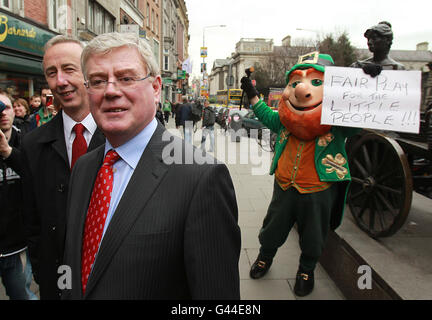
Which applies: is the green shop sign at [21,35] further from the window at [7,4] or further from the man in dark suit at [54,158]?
the man in dark suit at [54,158]

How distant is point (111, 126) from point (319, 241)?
7.34ft

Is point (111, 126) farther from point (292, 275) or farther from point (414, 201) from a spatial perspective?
point (414, 201)

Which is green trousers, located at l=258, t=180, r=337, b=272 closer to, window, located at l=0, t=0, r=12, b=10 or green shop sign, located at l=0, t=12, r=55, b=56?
green shop sign, located at l=0, t=12, r=55, b=56

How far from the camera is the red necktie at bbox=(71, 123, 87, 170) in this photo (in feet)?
6.46

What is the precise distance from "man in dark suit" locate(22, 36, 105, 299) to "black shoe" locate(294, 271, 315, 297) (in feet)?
7.06

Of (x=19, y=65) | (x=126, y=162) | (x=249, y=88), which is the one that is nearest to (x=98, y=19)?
(x=19, y=65)

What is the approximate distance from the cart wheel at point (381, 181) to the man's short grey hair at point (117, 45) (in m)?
2.37

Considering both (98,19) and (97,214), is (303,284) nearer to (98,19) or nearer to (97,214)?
(97,214)

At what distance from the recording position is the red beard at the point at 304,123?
2.61 m

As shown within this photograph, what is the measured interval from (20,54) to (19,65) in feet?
1.61

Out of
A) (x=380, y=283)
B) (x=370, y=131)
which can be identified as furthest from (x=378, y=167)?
(x=380, y=283)

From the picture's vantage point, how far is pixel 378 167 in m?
3.03
